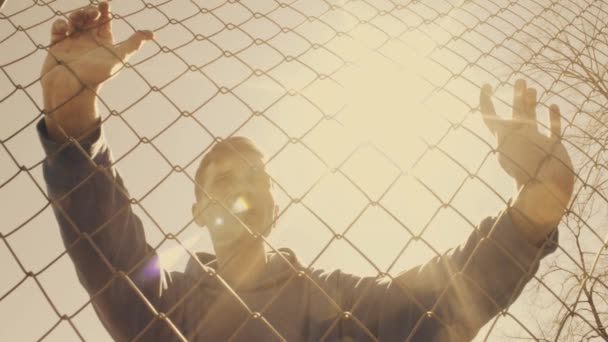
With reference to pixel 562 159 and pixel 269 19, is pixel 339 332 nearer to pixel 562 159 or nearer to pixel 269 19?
pixel 562 159

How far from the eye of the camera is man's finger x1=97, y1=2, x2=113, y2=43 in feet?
5.60

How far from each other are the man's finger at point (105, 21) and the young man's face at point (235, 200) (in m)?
0.69

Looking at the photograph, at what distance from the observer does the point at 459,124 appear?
1.82 m

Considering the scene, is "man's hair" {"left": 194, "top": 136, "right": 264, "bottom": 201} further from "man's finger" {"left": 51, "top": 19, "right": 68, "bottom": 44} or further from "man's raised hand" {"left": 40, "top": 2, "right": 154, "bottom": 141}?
"man's finger" {"left": 51, "top": 19, "right": 68, "bottom": 44}

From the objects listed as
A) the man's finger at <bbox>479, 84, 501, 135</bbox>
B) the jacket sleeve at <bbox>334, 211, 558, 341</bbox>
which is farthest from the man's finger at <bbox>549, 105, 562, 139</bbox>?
the jacket sleeve at <bbox>334, 211, 558, 341</bbox>

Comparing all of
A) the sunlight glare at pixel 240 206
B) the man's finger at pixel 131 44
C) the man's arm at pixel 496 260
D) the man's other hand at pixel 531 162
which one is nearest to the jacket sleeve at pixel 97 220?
the man's finger at pixel 131 44

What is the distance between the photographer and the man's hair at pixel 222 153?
2151 mm

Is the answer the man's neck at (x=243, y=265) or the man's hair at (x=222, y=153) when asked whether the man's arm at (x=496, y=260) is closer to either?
the man's neck at (x=243, y=265)

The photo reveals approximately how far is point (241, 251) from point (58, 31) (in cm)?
100

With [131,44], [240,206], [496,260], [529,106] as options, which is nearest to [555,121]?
[529,106]

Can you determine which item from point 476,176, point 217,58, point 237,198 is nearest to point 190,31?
point 217,58

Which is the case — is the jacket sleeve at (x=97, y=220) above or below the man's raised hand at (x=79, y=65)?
below

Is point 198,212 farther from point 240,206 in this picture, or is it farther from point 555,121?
point 555,121

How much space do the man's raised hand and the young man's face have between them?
25.4 inches
